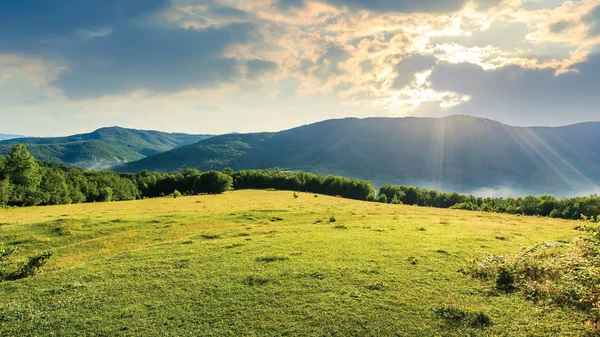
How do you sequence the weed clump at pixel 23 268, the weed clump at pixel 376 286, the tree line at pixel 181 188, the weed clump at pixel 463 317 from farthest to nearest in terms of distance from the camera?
the tree line at pixel 181 188
the weed clump at pixel 23 268
the weed clump at pixel 376 286
the weed clump at pixel 463 317

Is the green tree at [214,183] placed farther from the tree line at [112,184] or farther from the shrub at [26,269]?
the shrub at [26,269]

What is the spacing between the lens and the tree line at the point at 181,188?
74.3 meters

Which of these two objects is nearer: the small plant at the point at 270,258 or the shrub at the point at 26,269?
the shrub at the point at 26,269

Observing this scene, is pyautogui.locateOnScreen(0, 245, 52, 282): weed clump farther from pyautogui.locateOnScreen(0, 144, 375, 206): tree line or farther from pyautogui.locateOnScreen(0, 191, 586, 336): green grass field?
pyautogui.locateOnScreen(0, 144, 375, 206): tree line

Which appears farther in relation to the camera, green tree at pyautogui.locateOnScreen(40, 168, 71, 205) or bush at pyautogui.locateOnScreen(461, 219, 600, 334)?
green tree at pyautogui.locateOnScreen(40, 168, 71, 205)

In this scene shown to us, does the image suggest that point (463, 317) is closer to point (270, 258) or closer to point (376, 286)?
point (376, 286)

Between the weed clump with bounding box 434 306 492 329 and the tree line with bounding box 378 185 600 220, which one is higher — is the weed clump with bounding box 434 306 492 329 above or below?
above

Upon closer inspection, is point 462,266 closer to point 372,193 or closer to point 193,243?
point 193,243

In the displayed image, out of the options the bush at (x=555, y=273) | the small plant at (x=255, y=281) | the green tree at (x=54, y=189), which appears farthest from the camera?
the green tree at (x=54, y=189)

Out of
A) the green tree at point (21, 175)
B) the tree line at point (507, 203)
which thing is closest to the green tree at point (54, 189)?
the green tree at point (21, 175)

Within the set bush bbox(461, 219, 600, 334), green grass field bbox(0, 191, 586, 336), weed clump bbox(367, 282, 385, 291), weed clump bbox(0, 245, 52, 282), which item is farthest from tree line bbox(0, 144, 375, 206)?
bush bbox(461, 219, 600, 334)

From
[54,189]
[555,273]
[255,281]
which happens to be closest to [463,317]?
[555,273]

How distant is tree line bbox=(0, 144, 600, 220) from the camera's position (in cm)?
7431

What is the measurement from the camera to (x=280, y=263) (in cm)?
1766
